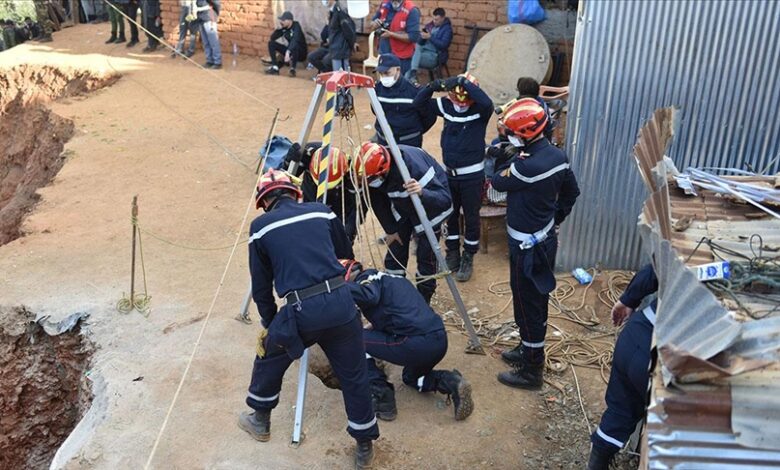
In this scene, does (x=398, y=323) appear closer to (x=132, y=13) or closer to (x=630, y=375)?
(x=630, y=375)

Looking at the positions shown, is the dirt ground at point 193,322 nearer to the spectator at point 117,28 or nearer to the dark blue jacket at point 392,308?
the dark blue jacket at point 392,308

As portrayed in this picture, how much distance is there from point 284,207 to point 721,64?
4.11 m

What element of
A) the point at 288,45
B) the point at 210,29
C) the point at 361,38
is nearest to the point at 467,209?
the point at 361,38

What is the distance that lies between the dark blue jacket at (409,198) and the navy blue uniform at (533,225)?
52 cm

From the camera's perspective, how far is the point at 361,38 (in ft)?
46.2

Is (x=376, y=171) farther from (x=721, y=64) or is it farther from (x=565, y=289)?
(x=721, y=64)

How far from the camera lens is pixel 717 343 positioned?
278 cm

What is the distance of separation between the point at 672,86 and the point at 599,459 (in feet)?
11.7

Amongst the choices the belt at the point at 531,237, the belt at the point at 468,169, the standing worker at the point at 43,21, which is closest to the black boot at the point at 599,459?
the belt at the point at 531,237

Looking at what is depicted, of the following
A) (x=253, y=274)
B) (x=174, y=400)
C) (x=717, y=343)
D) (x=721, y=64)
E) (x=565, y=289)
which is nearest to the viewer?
(x=717, y=343)

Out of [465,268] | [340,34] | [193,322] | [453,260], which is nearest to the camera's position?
[193,322]

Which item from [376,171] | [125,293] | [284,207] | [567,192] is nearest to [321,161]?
[376,171]

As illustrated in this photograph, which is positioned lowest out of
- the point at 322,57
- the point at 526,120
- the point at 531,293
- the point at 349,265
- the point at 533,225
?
the point at 531,293

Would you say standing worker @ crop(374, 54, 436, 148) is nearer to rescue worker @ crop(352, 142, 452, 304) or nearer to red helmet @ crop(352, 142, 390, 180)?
rescue worker @ crop(352, 142, 452, 304)
